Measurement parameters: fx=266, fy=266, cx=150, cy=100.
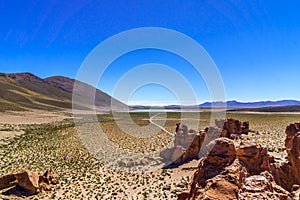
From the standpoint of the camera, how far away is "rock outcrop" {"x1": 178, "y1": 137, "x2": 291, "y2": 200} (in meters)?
7.95

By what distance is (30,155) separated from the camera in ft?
120

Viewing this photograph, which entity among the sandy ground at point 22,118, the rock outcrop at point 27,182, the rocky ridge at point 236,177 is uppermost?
the sandy ground at point 22,118

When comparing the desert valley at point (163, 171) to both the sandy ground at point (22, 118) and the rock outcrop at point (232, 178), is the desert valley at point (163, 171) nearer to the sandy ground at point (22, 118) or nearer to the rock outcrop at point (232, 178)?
the rock outcrop at point (232, 178)

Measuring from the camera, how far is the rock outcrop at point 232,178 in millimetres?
7945

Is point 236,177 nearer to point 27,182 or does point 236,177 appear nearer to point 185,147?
point 27,182

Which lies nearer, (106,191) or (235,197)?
(235,197)

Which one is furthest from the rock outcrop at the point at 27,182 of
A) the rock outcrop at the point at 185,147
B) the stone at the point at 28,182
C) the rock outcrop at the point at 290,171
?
the rock outcrop at the point at 290,171

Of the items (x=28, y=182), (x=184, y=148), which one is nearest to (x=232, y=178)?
(x=28, y=182)

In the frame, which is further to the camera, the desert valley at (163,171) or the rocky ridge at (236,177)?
the desert valley at (163,171)

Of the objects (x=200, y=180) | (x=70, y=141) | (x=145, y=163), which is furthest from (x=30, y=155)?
(x=200, y=180)

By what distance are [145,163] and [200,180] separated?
22.1 m

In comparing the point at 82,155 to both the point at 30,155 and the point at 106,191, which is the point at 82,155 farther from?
the point at 106,191

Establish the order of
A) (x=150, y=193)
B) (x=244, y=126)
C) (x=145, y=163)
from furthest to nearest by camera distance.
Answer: (x=244, y=126) < (x=145, y=163) < (x=150, y=193)

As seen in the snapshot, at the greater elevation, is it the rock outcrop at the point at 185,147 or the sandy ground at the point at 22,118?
the sandy ground at the point at 22,118
